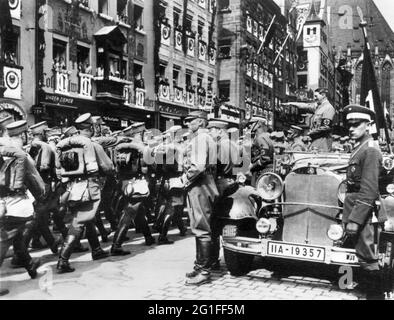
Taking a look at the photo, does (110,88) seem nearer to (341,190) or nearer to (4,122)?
(4,122)

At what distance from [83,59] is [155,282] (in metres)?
16.5

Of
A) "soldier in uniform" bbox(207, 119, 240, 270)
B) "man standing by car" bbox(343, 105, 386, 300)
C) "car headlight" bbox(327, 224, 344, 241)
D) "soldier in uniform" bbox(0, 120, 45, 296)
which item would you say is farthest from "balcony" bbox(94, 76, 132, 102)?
"man standing by car" bbox(343, 105, 386, 300)

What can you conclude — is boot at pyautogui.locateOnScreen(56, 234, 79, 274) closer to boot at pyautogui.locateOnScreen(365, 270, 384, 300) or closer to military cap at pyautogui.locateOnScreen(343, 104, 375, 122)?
boot at pyautogui.locateOnScreen(365, 270, 384, 300)

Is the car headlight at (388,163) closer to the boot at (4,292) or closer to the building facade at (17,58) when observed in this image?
the boot at (4,292)

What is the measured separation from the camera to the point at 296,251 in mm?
5594

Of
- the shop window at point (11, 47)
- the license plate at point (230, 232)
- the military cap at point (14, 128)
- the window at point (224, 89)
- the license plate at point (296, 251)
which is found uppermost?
the window at point (224, 89)

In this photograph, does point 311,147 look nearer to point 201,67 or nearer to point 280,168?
point 280,168

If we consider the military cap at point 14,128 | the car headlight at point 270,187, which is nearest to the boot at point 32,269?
the military cap at point 14,128

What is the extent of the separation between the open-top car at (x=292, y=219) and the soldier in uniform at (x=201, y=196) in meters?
0.37

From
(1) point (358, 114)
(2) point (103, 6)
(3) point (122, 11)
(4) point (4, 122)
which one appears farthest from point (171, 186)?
(3) point (122, 11)

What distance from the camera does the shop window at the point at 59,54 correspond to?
61.8 ft

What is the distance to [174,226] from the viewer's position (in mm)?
10891

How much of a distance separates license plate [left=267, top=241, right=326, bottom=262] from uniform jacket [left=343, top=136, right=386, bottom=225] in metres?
0.58
